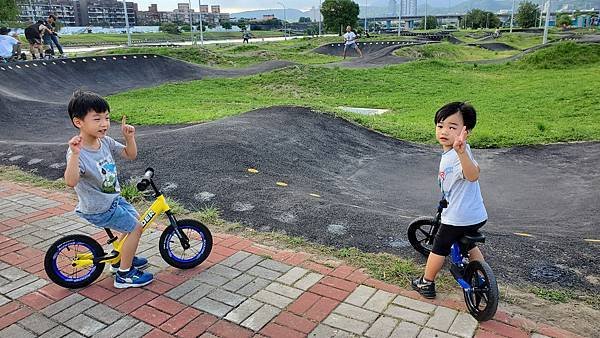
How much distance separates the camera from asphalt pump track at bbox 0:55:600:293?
4.44m

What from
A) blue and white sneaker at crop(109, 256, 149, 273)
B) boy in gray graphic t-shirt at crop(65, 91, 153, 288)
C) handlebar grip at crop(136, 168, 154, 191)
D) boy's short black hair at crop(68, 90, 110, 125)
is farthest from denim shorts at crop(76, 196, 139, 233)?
boy's short black hair at crop(68, 90, 110, 125)

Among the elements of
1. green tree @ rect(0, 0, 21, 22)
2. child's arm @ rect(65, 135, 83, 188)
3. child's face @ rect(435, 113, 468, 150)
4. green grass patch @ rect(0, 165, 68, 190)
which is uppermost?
green tree @ rect(0, 0, 21, 22)

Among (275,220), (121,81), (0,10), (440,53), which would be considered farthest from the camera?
(0,10)

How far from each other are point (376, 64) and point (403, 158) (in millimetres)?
18326

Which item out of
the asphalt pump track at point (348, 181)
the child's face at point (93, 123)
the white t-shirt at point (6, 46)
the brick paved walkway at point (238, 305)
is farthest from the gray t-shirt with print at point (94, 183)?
the white t-shirt at point (6, 46)

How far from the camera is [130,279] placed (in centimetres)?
371

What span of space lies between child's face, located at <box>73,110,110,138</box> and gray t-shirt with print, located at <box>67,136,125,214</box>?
14cm

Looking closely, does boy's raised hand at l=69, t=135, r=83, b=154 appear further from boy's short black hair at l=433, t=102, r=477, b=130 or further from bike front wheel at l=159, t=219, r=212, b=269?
boy's short black hair at l=433, t=102, r=477, b=130

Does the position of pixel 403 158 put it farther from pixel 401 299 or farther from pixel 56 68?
pixel 56 68

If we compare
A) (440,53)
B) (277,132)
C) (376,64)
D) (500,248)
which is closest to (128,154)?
(500,248)

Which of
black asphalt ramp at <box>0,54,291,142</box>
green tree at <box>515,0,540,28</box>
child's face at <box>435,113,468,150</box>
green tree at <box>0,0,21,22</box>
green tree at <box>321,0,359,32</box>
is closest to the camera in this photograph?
child's face at <box>435,113,468,150</box>

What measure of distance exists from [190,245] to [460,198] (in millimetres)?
2252

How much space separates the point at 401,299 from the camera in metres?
3.49

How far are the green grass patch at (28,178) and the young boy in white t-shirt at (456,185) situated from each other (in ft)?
16.5
